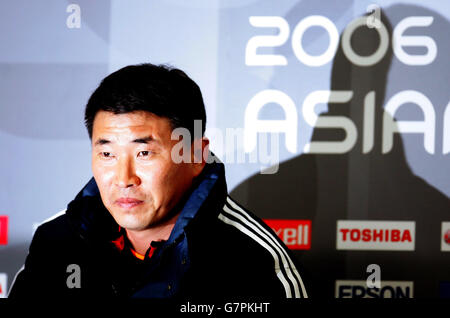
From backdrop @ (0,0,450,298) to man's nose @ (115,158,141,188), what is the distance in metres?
0.20

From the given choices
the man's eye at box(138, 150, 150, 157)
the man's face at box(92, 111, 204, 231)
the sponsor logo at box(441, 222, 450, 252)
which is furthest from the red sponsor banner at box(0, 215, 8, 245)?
the sponsor logo at box(441, 222, 450, 252)

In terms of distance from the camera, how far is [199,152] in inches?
51.4

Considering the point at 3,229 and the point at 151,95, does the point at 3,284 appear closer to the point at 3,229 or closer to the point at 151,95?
the point at 3,229

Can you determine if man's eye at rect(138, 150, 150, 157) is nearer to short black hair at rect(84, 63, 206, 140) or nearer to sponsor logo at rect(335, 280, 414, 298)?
short black hair at rect(84, 63, 206, 140)

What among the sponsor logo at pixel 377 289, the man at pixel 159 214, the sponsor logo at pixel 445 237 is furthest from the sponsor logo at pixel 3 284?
the sponsor logo at pixel 445 237

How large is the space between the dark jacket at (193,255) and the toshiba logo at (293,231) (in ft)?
0.13

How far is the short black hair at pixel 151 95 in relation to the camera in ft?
3.89

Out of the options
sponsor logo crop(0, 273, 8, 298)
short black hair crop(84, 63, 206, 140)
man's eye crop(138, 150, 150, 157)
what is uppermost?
short black hair crop(84, 63, 206, 140)

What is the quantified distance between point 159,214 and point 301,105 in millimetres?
496

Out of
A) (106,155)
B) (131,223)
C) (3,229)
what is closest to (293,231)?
(131,223)

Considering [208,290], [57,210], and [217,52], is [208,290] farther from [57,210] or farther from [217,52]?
[217,52]

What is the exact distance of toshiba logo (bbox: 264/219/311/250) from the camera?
1.34 meters

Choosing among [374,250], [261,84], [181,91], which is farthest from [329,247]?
[181,91]

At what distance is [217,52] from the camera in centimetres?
133
